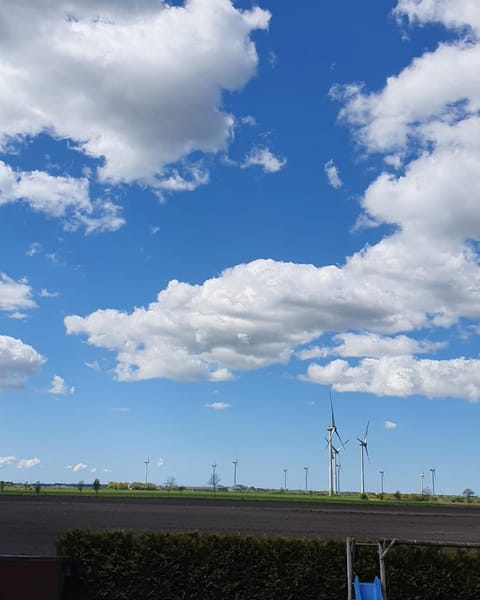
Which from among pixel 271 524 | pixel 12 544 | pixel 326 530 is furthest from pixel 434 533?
pixel 12 544

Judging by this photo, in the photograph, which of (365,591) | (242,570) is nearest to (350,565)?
(365,591)

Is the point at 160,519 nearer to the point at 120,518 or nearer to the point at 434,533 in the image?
the point at 120,518

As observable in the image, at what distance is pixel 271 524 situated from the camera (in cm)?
4550

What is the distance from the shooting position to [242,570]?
693 inches

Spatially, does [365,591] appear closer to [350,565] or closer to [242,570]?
[350,565]

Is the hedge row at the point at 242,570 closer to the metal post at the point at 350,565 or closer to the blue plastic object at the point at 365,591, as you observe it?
the metal post at the point at 350,565

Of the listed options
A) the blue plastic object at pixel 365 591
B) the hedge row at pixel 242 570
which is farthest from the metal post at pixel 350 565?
the blue plastic object at pixel 365 591

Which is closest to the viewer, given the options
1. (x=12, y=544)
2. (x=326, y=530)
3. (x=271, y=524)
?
(x=12, y=544)

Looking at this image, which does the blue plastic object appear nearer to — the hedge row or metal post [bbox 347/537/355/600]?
metal post [bbox 347/537/355/600]

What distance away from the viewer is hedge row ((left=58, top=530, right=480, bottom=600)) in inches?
688

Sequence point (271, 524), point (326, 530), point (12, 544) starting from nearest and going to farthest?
point (12, 544), point (326, 530), point (271, 524)

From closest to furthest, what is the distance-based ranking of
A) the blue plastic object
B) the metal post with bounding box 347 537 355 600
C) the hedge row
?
the blue plastic object, the metal post with bounding box 347 537 355 600, the hedge row

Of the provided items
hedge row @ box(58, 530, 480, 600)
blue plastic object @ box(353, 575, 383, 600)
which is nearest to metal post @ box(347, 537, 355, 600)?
hedge row @ box(58, 530, 480, 600)

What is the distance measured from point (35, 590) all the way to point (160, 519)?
32022 millimetres
